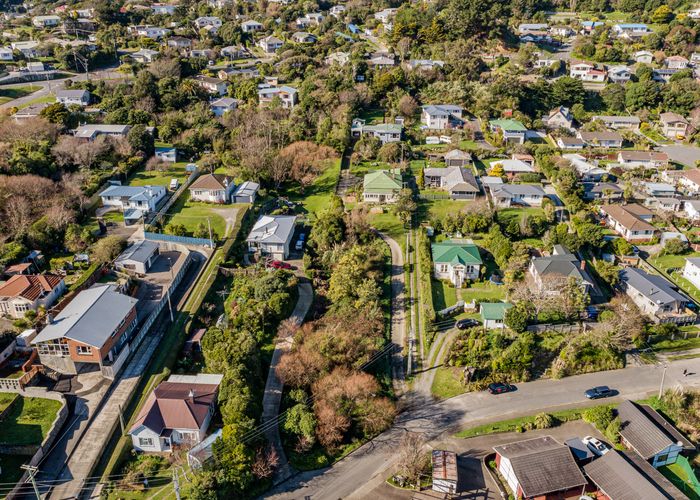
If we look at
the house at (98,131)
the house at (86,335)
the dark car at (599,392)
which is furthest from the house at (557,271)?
the house at (98,131)

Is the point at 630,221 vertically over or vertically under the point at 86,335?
under

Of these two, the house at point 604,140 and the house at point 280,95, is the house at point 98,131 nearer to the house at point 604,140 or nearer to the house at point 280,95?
the house at point 280,95

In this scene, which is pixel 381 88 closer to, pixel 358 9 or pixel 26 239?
pixel 358 9

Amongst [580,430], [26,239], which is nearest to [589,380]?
[580,430]

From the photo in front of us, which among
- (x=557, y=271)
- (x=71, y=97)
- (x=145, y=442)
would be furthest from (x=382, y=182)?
(x=71, y=97)

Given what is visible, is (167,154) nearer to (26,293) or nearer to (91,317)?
(26,293)

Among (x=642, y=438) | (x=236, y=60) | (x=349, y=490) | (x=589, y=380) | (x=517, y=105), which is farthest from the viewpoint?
(x=236, y=60)
